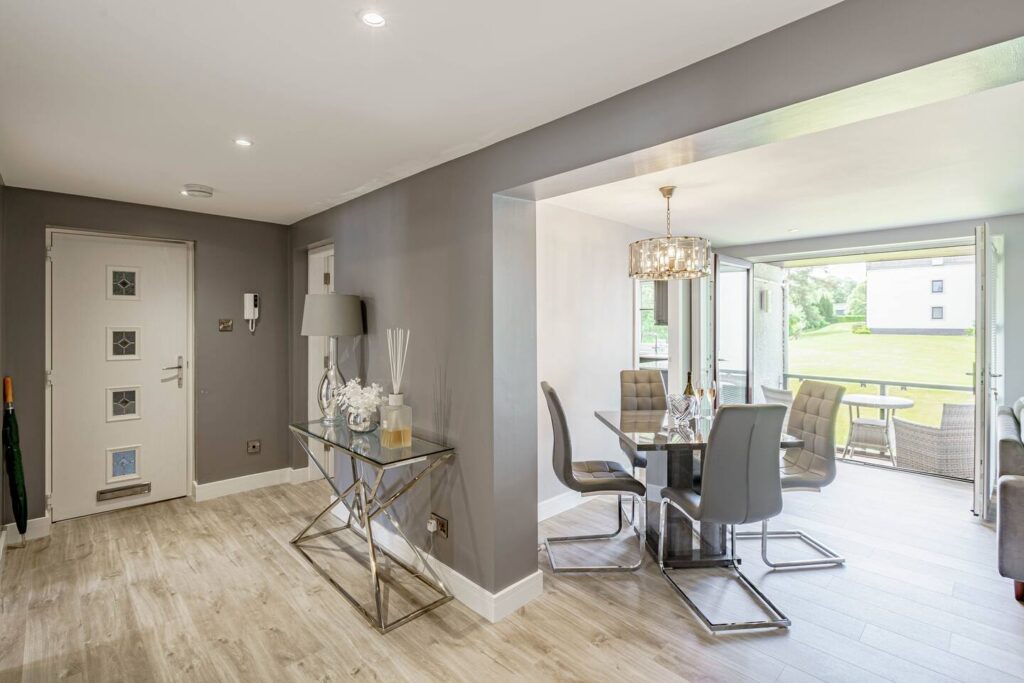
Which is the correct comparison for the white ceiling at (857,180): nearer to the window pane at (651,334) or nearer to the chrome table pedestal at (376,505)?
the window pane at (651,334)

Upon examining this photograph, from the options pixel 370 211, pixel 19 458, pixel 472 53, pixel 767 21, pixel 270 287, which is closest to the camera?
pixel 767 21

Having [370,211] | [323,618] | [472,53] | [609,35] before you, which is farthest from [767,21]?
[323,618]

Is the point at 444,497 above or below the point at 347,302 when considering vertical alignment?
below

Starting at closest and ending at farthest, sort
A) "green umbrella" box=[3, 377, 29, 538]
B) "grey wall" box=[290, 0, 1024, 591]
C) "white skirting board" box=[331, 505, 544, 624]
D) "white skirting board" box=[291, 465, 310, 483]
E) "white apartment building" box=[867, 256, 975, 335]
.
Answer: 1. "grey wall" box=[290, 0, 1024, 591]
2. "white skirting board" box=[331, 505, 544, 624]
3. "green umbrella" box=[3, 377, 29, 538]
4. "white skirting board" box=[291, 465, 310, 483]
5. "white apartment building" box=[867, 256, 975, 335]

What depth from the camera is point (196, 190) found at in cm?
331

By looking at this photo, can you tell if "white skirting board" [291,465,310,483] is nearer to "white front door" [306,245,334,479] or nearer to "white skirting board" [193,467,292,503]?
"white skirting board" [193,467,292,503]

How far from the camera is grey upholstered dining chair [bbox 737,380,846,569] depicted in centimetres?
299

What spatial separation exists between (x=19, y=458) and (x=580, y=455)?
12.2 feet

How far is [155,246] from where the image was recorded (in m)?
3.96

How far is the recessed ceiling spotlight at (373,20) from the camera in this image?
1.44 meters

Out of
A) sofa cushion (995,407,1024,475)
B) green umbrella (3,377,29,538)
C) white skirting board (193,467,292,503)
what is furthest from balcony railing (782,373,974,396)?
green umbrella (3,377,29,538)

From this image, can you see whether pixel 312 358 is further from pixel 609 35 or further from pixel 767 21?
pixel 767 21

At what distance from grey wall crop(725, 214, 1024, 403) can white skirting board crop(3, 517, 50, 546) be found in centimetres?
686

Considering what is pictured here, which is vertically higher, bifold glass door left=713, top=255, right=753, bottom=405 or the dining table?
bifold glass door left=713, top=255, right=753, bottom=405
